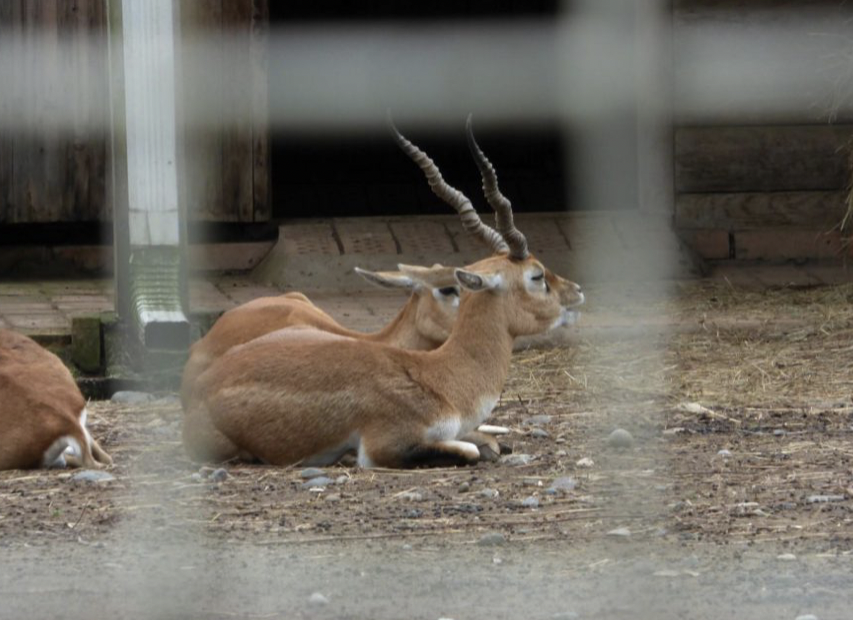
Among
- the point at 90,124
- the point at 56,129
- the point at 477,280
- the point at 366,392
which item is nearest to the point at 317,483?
the point at 366,392

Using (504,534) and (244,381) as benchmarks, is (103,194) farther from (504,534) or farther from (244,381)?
(504,534)

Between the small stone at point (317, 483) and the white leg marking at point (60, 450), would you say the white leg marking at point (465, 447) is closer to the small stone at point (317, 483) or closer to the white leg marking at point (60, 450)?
the small stone at point (317, 483)

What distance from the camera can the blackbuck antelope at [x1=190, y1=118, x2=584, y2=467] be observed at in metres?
4.70

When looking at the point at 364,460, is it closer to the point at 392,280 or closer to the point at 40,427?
the point at 40,427

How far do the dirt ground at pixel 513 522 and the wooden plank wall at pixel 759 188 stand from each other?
2485mm

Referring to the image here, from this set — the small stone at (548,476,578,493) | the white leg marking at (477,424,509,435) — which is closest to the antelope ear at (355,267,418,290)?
the white leg marking at (477,424,509,435)

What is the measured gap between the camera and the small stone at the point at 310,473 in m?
4.52

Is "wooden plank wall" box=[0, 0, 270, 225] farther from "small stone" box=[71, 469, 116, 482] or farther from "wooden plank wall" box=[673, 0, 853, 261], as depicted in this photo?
"small stone" box=[71, 469, 116, 482]

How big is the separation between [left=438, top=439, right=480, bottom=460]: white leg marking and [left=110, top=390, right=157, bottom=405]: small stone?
1614 mm

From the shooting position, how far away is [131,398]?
19.8 ft

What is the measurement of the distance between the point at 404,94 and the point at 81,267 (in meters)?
6.53

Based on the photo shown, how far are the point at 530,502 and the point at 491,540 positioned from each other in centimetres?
43

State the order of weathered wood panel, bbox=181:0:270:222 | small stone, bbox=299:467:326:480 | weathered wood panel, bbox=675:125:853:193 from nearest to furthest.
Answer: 1. small stone, bbox=299:467:326:480
2. weathered wood panel, bbox=181:0:270:222
3. weathered wood panel, bbox=675:125:853:193

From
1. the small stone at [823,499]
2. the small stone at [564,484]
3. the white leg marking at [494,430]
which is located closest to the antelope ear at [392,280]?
the white leg marking at [494,430]
